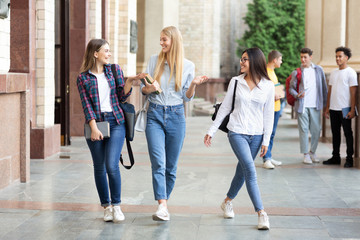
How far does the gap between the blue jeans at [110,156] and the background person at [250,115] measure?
86 centimetres

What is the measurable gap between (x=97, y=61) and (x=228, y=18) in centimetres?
4207

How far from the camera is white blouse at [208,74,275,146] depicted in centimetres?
633

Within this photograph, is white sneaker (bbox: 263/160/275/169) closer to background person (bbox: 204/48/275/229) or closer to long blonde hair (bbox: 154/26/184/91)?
background person (bbox: 204/48/275/229)

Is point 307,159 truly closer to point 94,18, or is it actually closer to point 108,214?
point 108,214

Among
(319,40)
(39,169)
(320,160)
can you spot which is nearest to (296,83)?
(320,160)

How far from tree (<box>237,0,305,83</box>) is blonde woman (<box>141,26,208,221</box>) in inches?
1592

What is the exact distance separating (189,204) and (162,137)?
1.21 m

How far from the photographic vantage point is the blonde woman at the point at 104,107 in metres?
6.31

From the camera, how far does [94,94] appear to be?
248 inches

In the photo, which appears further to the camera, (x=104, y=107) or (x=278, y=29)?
(x=278, y=29)

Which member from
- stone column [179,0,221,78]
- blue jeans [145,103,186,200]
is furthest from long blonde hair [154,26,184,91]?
stone column [179,0,221,78]

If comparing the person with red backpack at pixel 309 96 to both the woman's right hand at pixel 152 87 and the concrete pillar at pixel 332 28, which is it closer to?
the woman's right hand at pixel 152 87

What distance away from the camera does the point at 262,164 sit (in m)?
10.8

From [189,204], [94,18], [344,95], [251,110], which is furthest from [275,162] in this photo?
[94,18]
